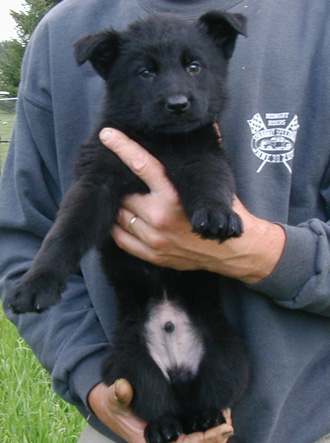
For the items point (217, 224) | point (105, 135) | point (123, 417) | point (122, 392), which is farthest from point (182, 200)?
point (123, 417)

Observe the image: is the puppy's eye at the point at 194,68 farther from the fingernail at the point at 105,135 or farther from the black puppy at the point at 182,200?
the fingernail at the point at 105,135

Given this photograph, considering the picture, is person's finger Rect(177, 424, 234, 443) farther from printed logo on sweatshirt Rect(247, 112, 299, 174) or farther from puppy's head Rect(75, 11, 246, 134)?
puppy's head Rect(75, 11, 246, 134)

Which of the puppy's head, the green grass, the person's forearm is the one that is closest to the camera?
the person's forearm

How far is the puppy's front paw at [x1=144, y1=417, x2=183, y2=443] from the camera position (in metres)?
1.89

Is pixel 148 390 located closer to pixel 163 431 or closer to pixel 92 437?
pixel 163 431

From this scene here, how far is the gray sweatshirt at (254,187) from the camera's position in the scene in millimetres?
1948

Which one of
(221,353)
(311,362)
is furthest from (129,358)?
(311,362)

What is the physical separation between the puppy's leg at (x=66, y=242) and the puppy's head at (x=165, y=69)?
298 mm

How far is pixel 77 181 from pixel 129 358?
0.58m

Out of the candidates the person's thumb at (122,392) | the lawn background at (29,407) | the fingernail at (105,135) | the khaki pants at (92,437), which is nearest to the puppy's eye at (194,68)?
the fingernail at (105,135)

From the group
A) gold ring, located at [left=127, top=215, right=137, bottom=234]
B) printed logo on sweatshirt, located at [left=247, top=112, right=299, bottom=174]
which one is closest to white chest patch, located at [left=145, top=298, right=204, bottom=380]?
gold ring, located at [left=127, top=215, right=137, bottom=234]

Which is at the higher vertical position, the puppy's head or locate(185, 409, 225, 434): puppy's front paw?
the puppy's head

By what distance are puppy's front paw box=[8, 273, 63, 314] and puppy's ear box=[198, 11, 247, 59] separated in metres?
0.93

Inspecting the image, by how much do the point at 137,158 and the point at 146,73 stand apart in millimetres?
360
